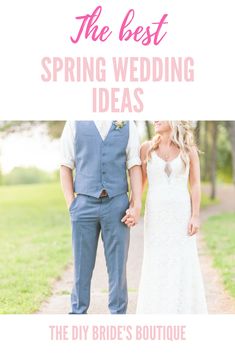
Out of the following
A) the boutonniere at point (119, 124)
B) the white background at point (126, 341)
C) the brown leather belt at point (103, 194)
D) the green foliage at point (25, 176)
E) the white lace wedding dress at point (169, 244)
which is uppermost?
the boutonniere at point (119, 124)

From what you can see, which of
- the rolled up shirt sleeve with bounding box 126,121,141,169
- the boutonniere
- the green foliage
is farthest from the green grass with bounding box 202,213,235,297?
the green foliage

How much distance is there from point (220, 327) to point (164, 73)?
1950 millimetres

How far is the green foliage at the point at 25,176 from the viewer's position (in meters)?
25.8

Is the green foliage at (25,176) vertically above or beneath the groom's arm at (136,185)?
beneath

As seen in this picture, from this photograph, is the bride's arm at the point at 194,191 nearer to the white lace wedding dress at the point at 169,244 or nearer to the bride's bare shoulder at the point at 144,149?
the white lace wedding dress at the point at 169,244

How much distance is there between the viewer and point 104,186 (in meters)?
4.50

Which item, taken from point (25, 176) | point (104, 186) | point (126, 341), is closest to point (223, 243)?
point (126, 341)

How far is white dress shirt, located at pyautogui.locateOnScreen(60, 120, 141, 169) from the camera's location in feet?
14.9

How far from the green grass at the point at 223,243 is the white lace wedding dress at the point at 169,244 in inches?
60.1

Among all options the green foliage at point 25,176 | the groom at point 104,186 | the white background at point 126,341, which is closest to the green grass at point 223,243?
the white background at point 126,341

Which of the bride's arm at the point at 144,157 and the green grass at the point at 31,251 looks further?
the green grass at the point at 31,251

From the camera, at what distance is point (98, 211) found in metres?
4.50

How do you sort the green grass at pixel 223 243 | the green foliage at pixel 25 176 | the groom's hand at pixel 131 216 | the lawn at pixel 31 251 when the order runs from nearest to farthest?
1. the groom's hand at pixel 131 216
2. the lawn at pixel 31 251
3. the green grass at pixel 223 243
4. the green foliage at pixel 25 176

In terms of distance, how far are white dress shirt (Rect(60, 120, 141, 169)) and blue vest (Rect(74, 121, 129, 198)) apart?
3 cm
